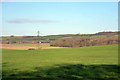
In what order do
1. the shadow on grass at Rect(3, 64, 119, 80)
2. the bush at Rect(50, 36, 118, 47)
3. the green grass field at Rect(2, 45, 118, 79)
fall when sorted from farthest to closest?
the bush at Rect(50, 36, 118, 47) < the green grass field at Rect(2, 45, 118, 79) < the shadow on grass at Rect(3, 64, 119, 80)

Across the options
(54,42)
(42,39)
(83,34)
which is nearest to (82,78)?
(54,42)

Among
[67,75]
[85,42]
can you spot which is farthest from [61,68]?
[85,42]

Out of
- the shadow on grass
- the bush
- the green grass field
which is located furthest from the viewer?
the bush

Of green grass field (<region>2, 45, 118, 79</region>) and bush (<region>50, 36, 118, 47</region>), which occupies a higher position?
bush (<region>50, 36, 118, 47</region>)

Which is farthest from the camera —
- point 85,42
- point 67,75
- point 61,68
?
point 85,42

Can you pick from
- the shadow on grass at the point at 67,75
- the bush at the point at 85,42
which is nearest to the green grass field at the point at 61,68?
the shadow on grass at the point at 67,75

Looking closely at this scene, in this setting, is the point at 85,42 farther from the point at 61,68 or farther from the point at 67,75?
the point at 67,75

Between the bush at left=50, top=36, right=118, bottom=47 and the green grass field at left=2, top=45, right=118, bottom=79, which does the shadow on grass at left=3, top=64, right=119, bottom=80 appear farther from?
the bush at left=50, top=36, right=118, bottom=47

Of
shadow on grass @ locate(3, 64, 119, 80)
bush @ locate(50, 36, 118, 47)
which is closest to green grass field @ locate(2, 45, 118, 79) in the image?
shadow on grass @ locate(3, 64, 119, 80)

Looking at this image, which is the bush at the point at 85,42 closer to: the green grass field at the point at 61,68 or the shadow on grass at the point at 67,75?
the green grass field at the point at 61,68

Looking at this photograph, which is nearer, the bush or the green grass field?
the green grass field

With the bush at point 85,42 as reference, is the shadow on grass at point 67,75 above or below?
below

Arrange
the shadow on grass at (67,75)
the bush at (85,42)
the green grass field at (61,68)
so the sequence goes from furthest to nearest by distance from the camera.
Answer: the bush at (85,42)
the green grass field at (61,68)
the shadow on grass at (67,75)

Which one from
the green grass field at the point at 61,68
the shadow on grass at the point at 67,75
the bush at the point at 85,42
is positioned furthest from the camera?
the bush at the point at 85,42
